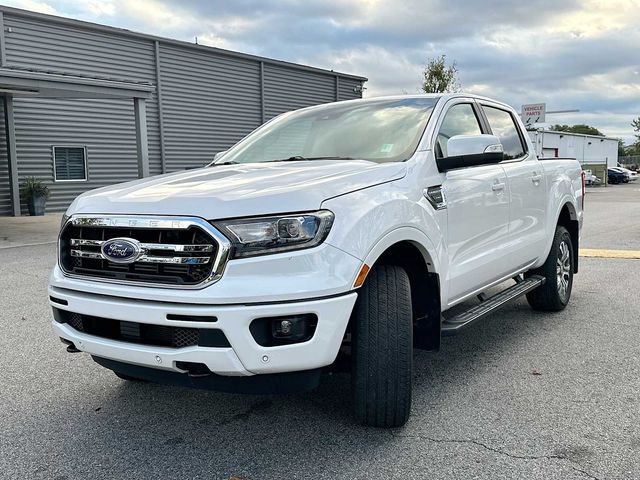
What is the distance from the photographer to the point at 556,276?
549cm

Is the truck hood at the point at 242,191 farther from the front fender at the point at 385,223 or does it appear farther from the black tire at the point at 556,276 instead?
the black tire at the point at 556,276

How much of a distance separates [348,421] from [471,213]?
1542 mm

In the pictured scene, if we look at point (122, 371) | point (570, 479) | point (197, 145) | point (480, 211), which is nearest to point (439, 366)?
point (480, 211)

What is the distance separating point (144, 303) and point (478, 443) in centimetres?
174

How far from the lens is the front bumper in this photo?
8.64 ft

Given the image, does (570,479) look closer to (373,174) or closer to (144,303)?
(373,174)

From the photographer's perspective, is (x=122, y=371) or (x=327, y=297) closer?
(x=327, y=297)

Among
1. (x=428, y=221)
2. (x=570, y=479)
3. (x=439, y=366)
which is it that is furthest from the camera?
(x=439, y=366)

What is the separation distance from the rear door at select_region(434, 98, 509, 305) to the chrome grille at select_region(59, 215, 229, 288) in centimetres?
159

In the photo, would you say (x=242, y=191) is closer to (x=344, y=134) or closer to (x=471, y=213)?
(x=344, y=134)

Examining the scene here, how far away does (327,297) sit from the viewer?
8.93ft

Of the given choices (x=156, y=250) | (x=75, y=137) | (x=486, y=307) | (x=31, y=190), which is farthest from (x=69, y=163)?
(x=156, y=250)

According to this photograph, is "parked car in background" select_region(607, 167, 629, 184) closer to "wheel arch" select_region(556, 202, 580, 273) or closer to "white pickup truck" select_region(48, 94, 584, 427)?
"wheel arch" select_region(556, 202, 580, 273)

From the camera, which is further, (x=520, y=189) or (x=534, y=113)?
(x=534, y=113)
